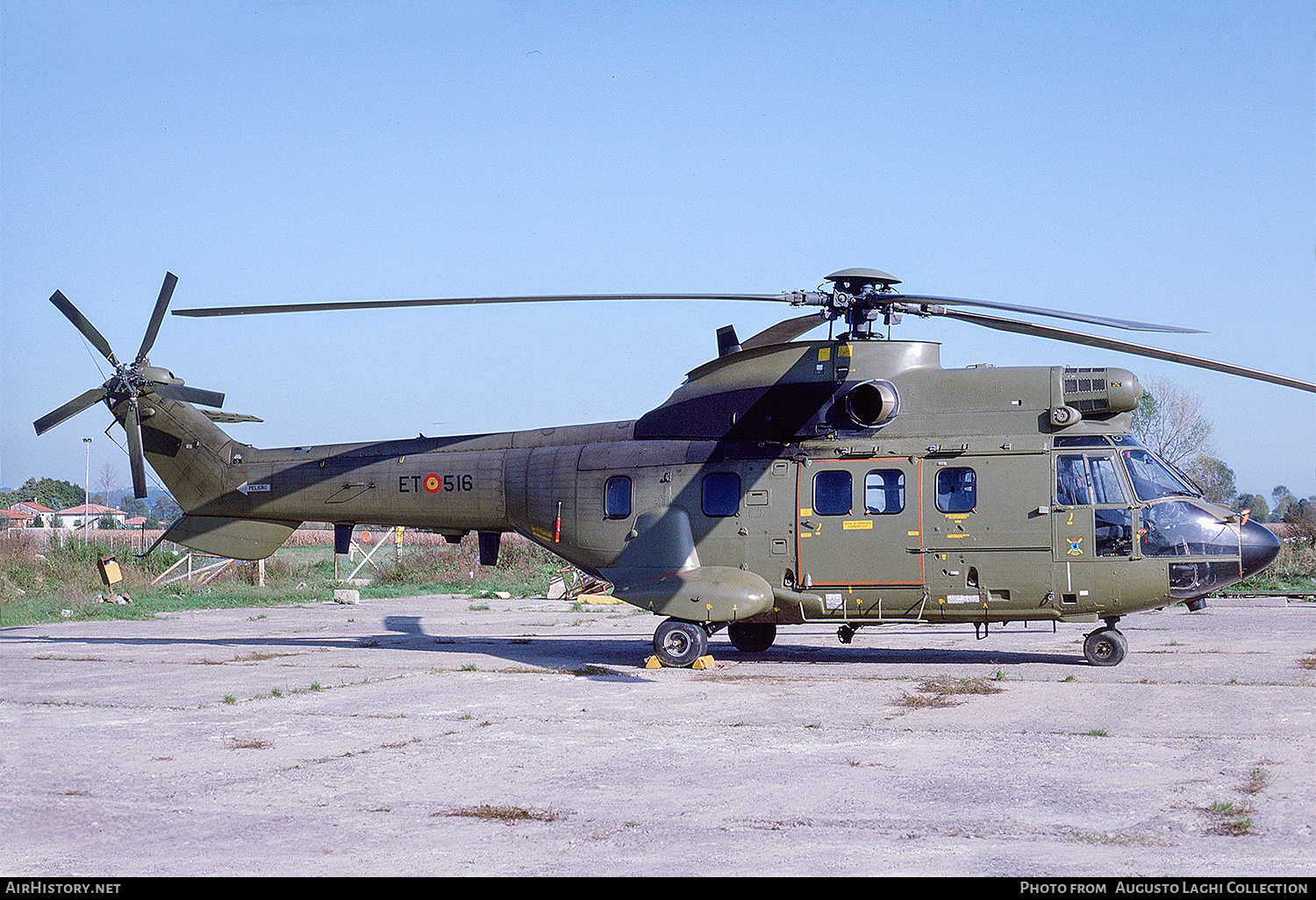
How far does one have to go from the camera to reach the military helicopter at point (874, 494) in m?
13.3

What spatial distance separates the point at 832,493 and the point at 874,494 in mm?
517

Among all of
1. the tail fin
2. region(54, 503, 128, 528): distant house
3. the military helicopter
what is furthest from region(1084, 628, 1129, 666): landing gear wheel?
region(54, 503, 128, 528): distant house

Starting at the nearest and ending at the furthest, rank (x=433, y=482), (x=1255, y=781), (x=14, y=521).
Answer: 1. (x=1255, y=781)
2. (x=433, y=482)
3. (x=14, y=521)

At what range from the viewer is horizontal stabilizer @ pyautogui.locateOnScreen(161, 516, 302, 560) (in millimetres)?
17625

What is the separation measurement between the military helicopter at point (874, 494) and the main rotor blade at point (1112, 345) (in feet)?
0.12

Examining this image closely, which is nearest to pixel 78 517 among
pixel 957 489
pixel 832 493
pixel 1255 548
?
pixel 832 493

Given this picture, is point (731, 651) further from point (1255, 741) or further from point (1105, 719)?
point (1255, 741)

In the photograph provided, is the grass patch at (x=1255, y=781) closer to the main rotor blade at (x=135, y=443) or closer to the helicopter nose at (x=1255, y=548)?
the helicopter nose at (x=1255, y=548)

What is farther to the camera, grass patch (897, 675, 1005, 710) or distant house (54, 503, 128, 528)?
distant house (54, 503, 128, 528)

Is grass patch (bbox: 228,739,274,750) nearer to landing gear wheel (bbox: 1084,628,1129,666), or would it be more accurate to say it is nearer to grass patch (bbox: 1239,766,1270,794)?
grass patch (bbox: 1239,766,1270,794)

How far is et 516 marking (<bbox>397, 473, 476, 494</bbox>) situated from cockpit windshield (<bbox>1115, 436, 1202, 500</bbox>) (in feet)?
28.4

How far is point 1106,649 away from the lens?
14.0 metres

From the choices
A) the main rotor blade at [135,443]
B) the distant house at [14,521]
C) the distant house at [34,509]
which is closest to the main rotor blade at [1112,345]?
the main rotor blade at [135,443]
